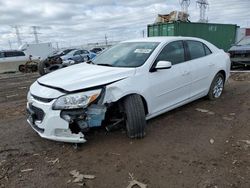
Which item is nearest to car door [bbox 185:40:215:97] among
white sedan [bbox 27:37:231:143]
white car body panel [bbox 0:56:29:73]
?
white sedan [bbox 27:37:231:143]

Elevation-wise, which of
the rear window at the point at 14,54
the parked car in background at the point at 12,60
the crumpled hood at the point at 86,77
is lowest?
the parked car in background at the point at 12,60

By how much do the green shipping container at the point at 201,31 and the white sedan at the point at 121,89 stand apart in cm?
1205

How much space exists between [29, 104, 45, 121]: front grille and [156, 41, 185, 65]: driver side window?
85.0 inches

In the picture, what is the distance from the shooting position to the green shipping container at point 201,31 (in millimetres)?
17453

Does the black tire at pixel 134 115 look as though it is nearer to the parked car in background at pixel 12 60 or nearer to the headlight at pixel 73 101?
the headlight at pixel 73 101

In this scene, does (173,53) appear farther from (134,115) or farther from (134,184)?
(134,184)

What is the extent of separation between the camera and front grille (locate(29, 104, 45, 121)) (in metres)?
3.98

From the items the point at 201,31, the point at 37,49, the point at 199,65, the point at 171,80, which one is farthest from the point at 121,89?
the point at 37,49

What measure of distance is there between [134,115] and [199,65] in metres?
2.32

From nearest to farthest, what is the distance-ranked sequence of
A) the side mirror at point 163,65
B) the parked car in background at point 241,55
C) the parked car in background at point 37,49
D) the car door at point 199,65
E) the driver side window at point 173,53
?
the side mirror at point 163,65
the driver side window at point 173,53
the car door at point 199,65
the parked car in background at point 241,55
the parked car in background at point 37,49

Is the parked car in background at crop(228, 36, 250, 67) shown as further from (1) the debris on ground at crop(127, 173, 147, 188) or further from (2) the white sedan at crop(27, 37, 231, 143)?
(1) the debris on ground at crop(127, 173, 147, 188)

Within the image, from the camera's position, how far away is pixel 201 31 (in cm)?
1922

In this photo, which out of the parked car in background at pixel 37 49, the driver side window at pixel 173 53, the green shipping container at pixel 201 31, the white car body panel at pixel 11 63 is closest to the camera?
the driver side window at pixel 173 53

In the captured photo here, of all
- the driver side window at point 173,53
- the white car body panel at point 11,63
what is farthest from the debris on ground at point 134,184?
the white car body panel at point 11,63
